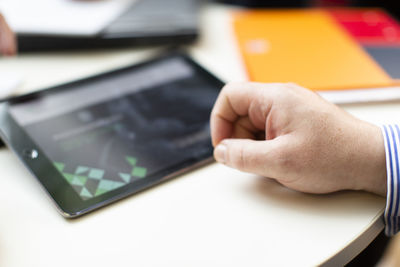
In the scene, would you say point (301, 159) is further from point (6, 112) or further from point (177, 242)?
point (6, 112)

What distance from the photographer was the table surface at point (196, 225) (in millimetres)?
375

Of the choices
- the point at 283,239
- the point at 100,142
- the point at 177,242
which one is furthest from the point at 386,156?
the point at 100,142

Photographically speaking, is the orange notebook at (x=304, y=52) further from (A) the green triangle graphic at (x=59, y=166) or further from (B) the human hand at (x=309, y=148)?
(A) the green triangle graphic at (x=59, y=166)

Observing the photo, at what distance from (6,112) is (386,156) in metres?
0.53

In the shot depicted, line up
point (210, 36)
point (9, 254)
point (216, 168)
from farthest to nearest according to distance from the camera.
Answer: point (210, 36)
point (216, 168)
point (9, 254)

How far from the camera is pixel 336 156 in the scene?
1.40 feet

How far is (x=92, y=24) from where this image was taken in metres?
0.73

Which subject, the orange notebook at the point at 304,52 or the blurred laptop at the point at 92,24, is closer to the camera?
the orange notebook at the point at 304,52

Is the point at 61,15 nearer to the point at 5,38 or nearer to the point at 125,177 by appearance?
the point at 5,38

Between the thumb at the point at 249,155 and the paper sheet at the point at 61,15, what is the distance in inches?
16.2

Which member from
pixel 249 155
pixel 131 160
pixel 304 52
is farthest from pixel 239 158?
pixel 304 52

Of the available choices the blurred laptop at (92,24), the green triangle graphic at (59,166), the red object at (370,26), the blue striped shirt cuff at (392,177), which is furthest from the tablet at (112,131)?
the red object at (370,26)

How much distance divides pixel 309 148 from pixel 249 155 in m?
0.07

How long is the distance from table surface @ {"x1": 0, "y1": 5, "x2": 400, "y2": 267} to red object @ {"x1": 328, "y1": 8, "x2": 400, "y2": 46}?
431mm
